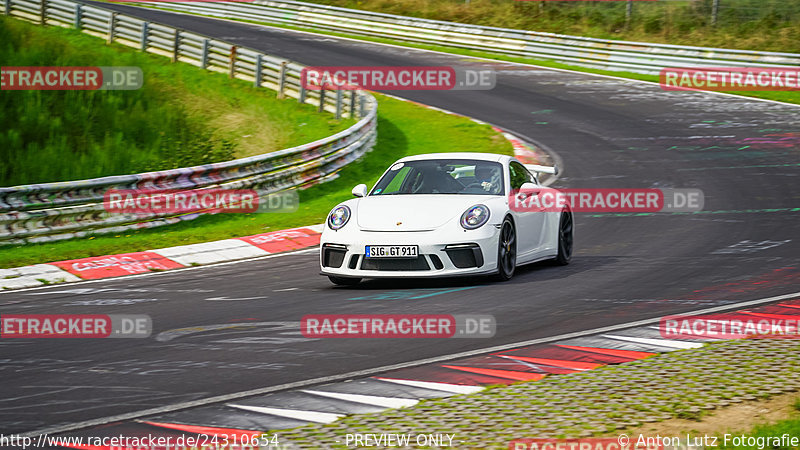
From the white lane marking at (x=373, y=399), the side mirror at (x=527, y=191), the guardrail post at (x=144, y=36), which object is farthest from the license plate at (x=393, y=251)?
the guardrail post at (x=144, y=36)

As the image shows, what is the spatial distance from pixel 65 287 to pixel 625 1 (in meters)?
33.1

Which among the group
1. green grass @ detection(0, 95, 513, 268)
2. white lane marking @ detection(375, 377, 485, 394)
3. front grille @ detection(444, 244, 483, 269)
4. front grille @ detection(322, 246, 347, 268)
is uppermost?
white lane marking @ detection(375, 377, 485, 394)

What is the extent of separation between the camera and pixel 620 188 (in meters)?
17.9

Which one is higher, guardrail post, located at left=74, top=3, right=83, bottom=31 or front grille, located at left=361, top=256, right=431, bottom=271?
front grille, located at left=361, top=256, right=431, bottom=271

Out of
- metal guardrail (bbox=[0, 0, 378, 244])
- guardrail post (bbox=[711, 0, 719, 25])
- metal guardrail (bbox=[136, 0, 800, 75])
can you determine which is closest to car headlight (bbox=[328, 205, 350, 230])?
metal guardrail (bbox=[0, 0, 378, 244])

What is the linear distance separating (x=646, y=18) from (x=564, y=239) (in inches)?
1132

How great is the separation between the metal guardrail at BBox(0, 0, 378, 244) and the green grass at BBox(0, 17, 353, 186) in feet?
1.64

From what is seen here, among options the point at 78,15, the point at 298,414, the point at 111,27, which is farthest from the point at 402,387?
the point at 78,15

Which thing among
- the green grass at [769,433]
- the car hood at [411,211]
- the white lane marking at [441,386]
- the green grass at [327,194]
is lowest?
the green grass at [327,194]

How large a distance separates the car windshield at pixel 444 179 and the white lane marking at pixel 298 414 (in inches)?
216

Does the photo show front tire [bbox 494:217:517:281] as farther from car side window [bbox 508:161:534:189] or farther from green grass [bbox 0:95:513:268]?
green grass [bbox 0:95:513:268]

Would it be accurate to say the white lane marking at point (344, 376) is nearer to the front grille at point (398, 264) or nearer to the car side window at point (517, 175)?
the front grille at point (398, 264)

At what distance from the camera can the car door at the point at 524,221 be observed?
35.0 ft

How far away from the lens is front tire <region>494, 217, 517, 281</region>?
1015cm
